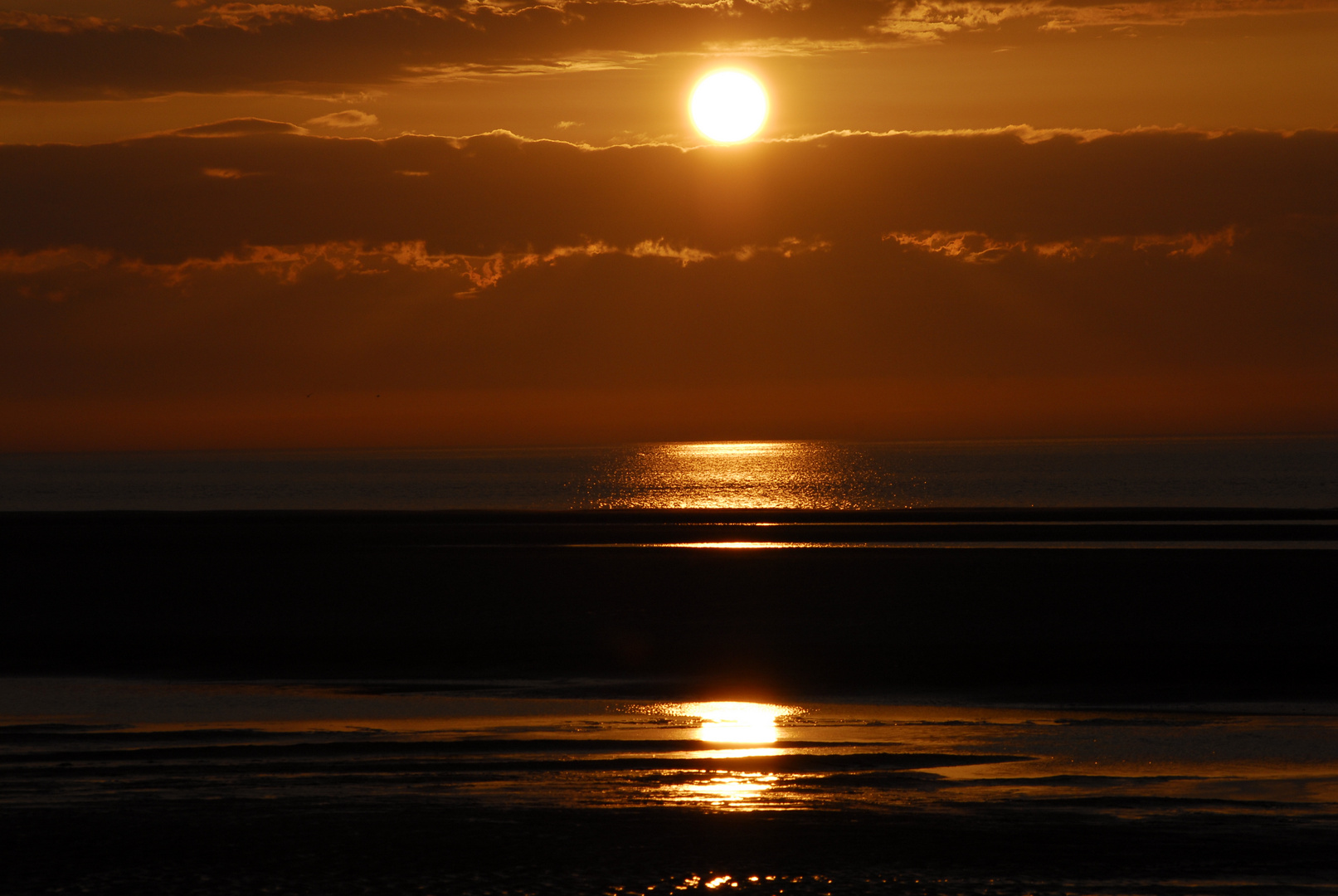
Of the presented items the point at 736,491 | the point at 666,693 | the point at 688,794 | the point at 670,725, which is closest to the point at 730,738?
the point at 670,725

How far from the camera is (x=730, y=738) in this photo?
17.5m

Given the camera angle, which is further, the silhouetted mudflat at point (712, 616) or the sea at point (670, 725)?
the silhouetted mudflat at point (712, 616)

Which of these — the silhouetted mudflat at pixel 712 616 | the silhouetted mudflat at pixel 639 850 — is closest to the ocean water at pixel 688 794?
the silhouetted mudflat at pixel 639 850

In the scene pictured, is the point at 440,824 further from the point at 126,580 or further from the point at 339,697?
the point at 126,580

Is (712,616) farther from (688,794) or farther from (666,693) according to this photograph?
(688,794)

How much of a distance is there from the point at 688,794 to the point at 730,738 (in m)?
3.62

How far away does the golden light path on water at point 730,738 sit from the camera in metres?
13.8

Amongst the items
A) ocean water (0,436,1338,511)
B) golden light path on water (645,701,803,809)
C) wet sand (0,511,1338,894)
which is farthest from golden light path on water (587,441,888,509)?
golden light path on water (645,701,803,809)

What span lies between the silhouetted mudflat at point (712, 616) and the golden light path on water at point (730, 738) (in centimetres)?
236

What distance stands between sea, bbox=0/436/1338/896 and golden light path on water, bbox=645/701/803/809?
72 millimetres

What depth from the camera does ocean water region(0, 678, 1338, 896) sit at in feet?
36.8

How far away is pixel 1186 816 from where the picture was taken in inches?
507

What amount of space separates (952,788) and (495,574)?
83.3 feet

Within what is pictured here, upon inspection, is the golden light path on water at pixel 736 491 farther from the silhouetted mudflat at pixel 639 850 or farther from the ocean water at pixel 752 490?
the silhouetted mudflat at pixel 639 850
